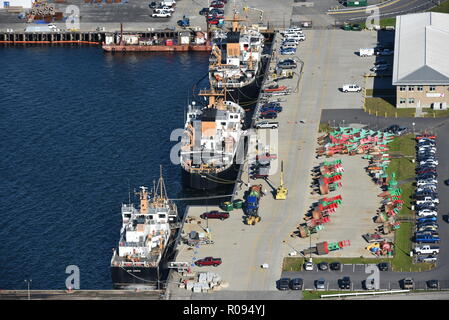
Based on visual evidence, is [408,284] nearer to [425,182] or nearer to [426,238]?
[426,238]

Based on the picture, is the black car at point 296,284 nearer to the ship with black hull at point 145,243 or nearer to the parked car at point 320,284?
the parked car at point 320,284

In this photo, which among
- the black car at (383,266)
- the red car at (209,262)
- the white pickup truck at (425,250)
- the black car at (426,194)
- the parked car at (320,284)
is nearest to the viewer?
the parked car at (320,284)

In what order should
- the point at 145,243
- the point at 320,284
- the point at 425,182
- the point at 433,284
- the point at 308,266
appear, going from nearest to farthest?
1. the point at 433,284
2. the point at 320,284
3. the point at 308,266
4. the point at 145,243
5. the point at 425,182

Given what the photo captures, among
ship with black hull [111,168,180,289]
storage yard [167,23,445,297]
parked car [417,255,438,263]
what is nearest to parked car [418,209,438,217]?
storage yard [167,23,445,297]

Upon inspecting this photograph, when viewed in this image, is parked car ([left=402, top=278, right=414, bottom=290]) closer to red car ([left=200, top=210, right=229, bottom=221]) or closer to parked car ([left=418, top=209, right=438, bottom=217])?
parked car ([left=418, top=209, right=438, bottom=217])

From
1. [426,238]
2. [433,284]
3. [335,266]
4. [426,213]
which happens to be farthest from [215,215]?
[433,284]

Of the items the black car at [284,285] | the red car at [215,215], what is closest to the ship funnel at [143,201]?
the red car at [215,215]

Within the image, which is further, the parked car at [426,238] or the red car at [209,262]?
the parked car at [426,238]

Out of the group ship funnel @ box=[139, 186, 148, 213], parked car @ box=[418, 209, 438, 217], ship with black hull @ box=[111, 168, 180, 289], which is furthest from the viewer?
parked car @ box=[418, 209, 438, 217]

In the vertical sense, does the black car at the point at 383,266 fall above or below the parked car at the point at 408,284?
above
